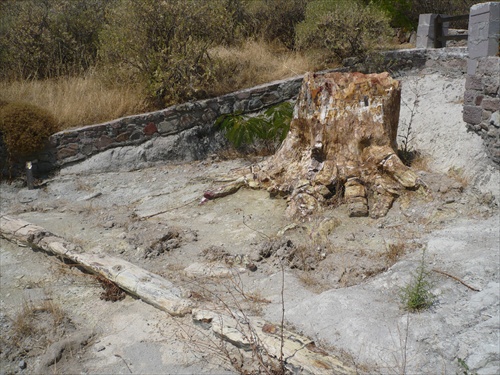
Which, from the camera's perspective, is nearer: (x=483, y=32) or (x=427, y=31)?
(x=483, y=32)

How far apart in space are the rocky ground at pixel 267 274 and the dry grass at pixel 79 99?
160 cm

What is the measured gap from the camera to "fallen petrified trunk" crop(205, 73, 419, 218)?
20.7ft

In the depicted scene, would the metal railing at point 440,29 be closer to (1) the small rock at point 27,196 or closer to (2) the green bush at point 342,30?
(2) the green bush at point 342,30

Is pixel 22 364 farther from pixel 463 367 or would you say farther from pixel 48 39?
pixel 48 39

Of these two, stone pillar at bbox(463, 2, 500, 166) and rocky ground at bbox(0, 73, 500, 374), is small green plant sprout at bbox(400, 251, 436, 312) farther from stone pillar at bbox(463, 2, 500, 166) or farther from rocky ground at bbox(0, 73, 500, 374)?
stone pillar at bbox(463, 2, 500, 166)

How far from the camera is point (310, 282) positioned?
4809 mm

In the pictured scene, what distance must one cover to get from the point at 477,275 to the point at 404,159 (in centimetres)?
299

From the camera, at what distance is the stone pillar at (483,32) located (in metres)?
7.39

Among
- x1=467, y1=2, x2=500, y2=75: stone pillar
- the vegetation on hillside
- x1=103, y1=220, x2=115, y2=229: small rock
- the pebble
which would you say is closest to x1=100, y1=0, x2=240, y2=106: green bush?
the vegetation on hillside

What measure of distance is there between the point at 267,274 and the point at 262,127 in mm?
4136

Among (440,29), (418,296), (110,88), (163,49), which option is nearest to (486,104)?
(418,296)

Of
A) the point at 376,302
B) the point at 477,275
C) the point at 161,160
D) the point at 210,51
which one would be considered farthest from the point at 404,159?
the point at 210,51

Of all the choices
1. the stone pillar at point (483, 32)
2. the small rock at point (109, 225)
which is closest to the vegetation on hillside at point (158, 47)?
the small rock at point (109, 225)

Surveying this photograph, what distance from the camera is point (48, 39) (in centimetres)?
1027
